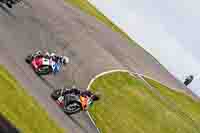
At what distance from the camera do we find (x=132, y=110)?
3459cm

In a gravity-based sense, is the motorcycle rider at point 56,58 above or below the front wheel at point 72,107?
above

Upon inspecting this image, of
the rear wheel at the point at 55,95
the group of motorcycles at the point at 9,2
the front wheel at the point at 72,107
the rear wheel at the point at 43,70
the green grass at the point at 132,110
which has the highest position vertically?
the group of motorcycles at the point at 9,2

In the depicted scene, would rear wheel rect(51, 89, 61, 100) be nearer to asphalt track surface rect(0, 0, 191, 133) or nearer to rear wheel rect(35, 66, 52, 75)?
asphalt track surface rect(0, 0, 191, 133)

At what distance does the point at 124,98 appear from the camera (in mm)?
34812

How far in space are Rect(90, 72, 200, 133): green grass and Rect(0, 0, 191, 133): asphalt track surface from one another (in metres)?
1.46

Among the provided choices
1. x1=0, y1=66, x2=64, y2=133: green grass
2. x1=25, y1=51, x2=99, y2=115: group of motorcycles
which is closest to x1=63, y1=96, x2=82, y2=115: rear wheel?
x1=25, y1=51, x2=99, y2=115: group of motorcycles

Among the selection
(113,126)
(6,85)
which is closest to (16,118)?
(6,85)

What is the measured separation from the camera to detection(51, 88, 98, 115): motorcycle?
1019 inches

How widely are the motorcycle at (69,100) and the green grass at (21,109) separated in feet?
8.33

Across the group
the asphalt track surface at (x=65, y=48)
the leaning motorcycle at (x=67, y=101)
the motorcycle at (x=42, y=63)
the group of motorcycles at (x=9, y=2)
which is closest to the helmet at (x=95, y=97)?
the asphalt track surface at (x=65, y=48)

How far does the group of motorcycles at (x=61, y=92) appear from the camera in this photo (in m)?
26.0

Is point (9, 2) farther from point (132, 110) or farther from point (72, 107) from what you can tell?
point (132, 110)

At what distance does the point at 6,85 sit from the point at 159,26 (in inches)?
1715

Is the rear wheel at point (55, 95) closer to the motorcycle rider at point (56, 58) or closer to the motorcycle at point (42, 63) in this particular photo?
the motorcycle at point (42, 63)
